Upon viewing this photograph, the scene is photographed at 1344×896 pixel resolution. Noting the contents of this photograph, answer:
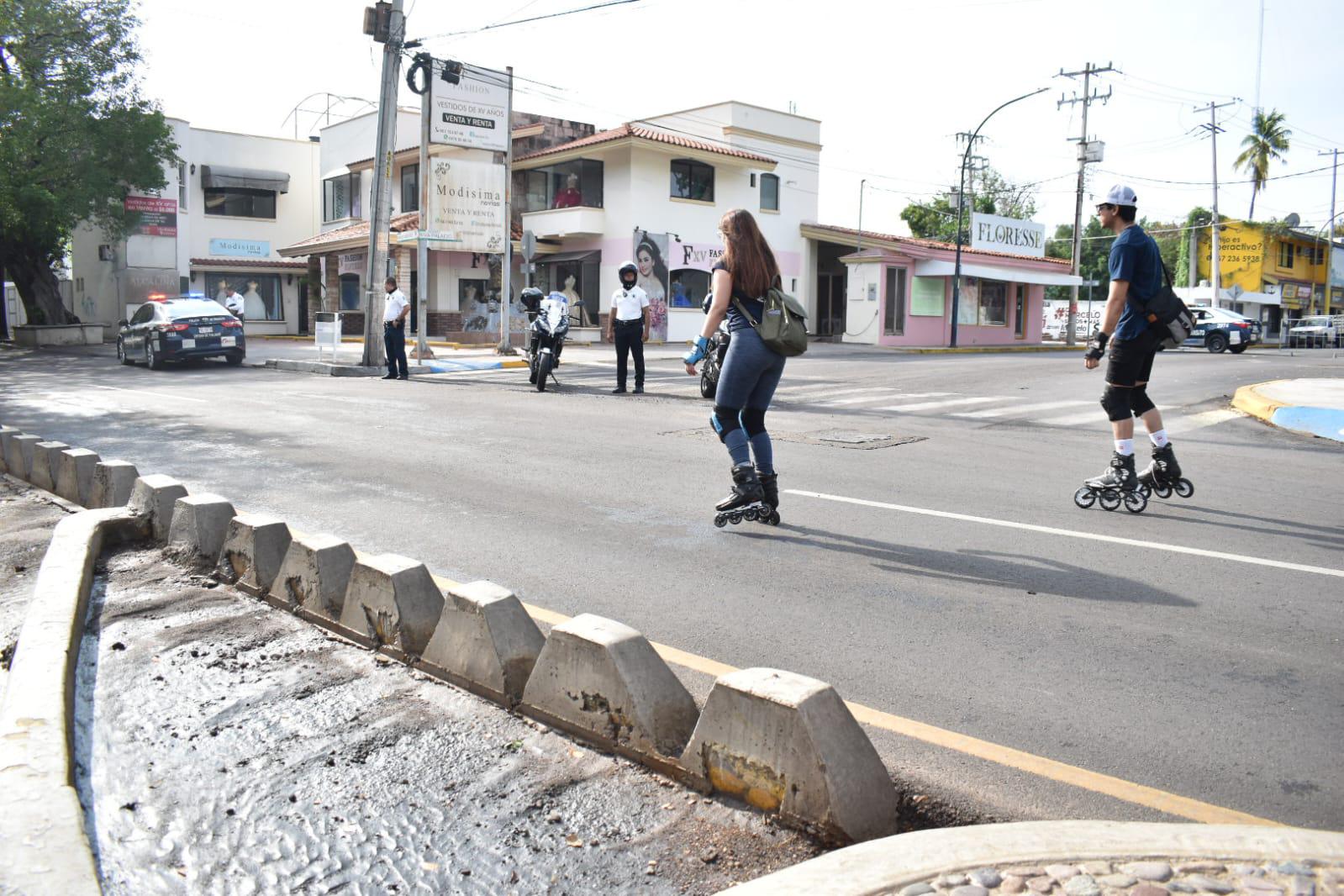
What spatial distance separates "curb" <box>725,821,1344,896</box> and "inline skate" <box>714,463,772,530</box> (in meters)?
3.77

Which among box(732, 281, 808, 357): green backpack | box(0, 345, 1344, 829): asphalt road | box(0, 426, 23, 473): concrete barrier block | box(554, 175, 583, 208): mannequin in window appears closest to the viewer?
box(0, 345, 1344, 829): asphalt road

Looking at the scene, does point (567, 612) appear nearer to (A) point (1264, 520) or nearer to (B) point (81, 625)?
(B) point (81, 625)

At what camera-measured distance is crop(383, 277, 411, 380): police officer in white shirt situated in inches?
779

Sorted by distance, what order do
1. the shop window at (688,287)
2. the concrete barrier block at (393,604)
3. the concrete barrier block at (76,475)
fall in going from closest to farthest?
1. the concrete barrier block at (393,604)
2. the concrete barrier block at (76,475)
3. the shop window at (688,287)

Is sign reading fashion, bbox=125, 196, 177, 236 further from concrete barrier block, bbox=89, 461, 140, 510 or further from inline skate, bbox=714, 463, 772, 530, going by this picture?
inline skate, bbox=714, 463, 772, 530

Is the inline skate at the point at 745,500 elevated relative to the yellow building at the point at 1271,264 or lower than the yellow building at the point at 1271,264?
lower

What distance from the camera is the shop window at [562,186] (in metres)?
34.6

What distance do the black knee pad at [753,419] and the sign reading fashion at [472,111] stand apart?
19.2 m

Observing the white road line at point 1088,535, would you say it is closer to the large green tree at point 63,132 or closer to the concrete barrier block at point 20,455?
the concrete barrier block at point 20,455

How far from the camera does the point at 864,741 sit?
2.75 m

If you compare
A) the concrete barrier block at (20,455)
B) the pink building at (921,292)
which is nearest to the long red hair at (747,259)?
the concrete barrier block at (20,455)

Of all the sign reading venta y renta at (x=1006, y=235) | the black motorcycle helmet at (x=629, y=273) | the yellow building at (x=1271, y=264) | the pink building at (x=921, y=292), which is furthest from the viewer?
the yellow building at (x=1271, y=264)

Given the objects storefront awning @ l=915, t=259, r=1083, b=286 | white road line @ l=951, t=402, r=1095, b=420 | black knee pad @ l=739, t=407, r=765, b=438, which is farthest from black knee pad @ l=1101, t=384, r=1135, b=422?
storefront awning @ l=915, t=259, r=1083, b=286

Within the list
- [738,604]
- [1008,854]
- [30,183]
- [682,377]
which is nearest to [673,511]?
[738,604]
